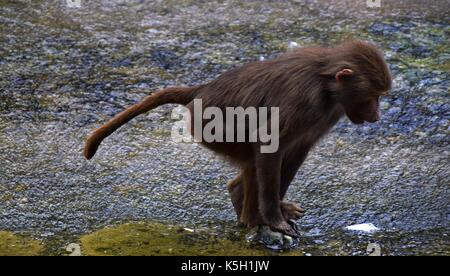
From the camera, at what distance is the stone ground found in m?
5.26

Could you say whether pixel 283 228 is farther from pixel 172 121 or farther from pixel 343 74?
pixel 172 121

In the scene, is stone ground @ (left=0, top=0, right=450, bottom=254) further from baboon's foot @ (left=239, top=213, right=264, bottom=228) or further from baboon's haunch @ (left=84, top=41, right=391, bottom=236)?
baboon's haunch @ (left=84, top=41, right=391, bottom=236)

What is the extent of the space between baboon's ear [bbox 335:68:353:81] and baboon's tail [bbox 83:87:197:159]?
0.79 metres

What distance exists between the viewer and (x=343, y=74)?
4656 mm

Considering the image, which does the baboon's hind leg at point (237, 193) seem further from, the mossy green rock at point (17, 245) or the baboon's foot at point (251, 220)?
the mossy green rock at point (17, 245)

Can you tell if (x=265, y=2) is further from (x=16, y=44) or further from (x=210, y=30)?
(x=16, y=44)

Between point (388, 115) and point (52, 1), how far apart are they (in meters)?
3.37

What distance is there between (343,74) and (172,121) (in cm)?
199

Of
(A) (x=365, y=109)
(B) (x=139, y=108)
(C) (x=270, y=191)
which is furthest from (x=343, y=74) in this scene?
(B) (x=139, y=108)

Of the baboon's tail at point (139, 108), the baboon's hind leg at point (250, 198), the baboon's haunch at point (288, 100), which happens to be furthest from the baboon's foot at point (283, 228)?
the baboon's tail at point (139, 108)

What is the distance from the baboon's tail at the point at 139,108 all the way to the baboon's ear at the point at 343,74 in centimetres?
79

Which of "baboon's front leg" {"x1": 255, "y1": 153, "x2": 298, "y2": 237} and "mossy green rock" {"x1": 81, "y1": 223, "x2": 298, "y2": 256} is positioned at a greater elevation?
"baboon's front leg" {"x1": 255, "y1": 153, "x2": 298, "y2": 237}

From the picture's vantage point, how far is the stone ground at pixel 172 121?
17.3ft

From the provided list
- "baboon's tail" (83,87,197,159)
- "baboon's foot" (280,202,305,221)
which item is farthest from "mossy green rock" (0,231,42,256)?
"baboon's foot" (280,202,305,221)
